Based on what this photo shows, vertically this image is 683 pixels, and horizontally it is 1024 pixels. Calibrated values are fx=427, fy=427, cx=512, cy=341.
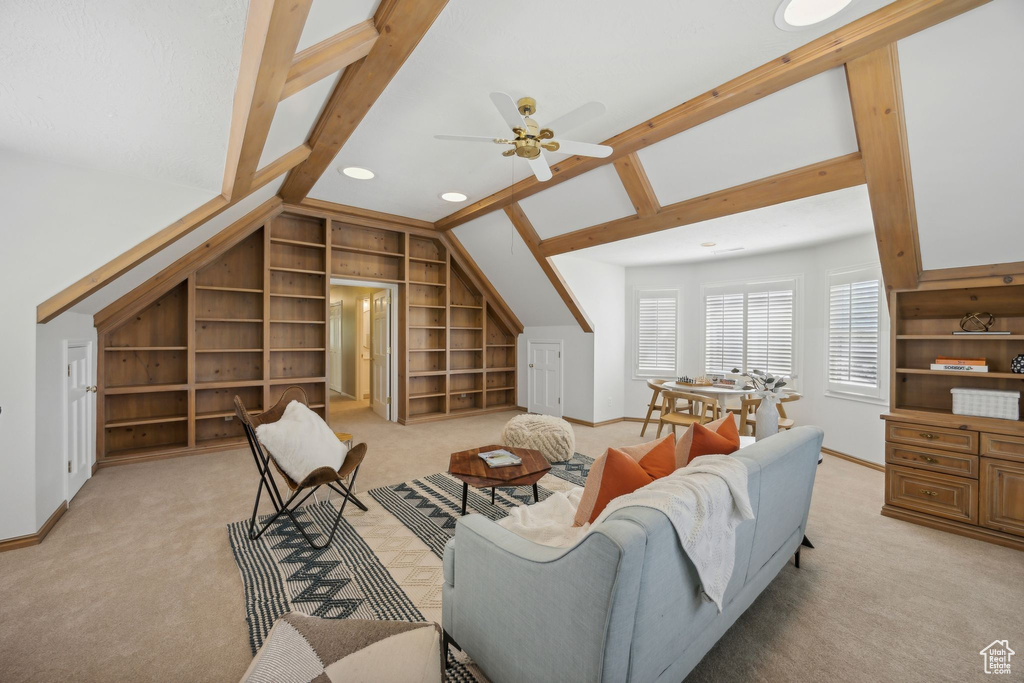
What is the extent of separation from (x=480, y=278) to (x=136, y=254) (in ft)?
13.9

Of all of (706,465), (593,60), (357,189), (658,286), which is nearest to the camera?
(706,465)

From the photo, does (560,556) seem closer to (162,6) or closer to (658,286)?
(162,6)

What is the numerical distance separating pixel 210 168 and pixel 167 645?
2.36 m

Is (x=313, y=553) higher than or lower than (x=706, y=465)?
lower

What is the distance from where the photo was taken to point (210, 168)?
245cm

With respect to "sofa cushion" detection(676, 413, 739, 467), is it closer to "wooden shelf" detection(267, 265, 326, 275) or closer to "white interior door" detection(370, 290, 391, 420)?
"wooden shelf" detection(267, 265, 326, 275)

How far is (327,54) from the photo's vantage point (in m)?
1.99

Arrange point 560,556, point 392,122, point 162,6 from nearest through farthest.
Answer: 1. point 560,556
2. point 162,6
3. point 392,122

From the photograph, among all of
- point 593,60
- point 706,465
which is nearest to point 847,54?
point 593,60

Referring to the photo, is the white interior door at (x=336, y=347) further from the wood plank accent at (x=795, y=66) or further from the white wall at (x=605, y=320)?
the wood plank accent at (x=795, y=66)

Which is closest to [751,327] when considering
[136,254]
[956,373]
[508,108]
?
[956,373]

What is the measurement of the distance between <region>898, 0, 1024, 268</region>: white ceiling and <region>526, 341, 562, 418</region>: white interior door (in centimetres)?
421

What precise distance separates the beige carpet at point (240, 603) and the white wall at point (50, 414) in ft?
0.75

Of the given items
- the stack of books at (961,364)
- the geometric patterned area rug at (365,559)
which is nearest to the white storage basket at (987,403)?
the stack of books at (961,364)
